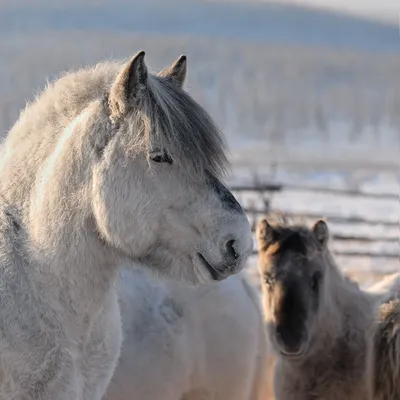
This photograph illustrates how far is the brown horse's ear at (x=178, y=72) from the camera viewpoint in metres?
2.52

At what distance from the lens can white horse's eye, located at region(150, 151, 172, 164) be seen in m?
2.22

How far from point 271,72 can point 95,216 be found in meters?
→ 31.1

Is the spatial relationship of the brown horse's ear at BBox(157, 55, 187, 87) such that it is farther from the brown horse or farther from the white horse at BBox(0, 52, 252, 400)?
the brown horse

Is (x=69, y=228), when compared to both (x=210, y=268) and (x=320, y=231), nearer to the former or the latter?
(x=210, y=268)

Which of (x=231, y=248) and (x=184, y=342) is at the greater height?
(x=184, y=342)

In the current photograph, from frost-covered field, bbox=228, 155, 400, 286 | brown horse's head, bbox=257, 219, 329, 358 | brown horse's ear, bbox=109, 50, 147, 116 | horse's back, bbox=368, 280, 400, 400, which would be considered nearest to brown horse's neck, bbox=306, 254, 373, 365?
brown horse's head, bbox=257, 219, 329, 358

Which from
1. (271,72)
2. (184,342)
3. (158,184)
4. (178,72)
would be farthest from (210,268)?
(271,72)

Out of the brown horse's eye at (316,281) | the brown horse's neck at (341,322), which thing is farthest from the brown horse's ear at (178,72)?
the brown horse's neck at (341,322)

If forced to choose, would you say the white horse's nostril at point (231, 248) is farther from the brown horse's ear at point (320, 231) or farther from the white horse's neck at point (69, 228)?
the brown horse's ear at point (320, 231)

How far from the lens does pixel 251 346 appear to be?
4.31 meters

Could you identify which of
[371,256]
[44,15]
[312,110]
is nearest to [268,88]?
[312,110]

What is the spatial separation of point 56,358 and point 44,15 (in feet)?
126

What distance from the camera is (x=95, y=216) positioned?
2.29 metres

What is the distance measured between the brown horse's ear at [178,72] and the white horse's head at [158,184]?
0.77ft
